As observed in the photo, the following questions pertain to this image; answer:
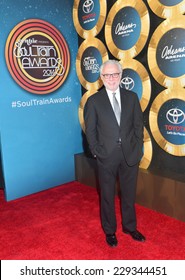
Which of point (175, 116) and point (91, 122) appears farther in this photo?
point (175, 116)

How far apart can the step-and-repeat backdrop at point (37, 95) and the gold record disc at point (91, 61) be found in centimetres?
12

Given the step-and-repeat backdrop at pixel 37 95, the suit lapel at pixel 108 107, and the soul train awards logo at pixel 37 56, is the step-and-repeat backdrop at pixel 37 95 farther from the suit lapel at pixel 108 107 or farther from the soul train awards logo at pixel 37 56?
the suit lapel at pixel 108 107

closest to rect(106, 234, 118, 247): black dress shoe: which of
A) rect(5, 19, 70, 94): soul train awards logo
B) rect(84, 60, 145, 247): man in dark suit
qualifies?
rect(84, 60, 145, 247): man in dark suit

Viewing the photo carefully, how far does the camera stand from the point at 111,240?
2.43 metres

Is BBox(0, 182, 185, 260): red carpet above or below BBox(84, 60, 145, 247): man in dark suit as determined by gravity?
below

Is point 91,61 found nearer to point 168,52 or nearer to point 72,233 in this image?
point 168,52

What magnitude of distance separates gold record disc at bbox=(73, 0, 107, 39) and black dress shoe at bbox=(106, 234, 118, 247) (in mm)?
2441

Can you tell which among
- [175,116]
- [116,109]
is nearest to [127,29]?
[175,116]

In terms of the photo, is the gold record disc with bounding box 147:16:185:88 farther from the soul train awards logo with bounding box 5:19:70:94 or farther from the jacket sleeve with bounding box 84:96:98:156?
the soul train awards logo with bounding box 5:19:70:94

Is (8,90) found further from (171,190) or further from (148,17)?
(171,190)

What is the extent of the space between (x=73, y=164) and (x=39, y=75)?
134cm

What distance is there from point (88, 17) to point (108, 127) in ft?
6.57

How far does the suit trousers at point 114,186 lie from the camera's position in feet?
7.53

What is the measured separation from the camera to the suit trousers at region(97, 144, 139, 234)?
2.29 m
